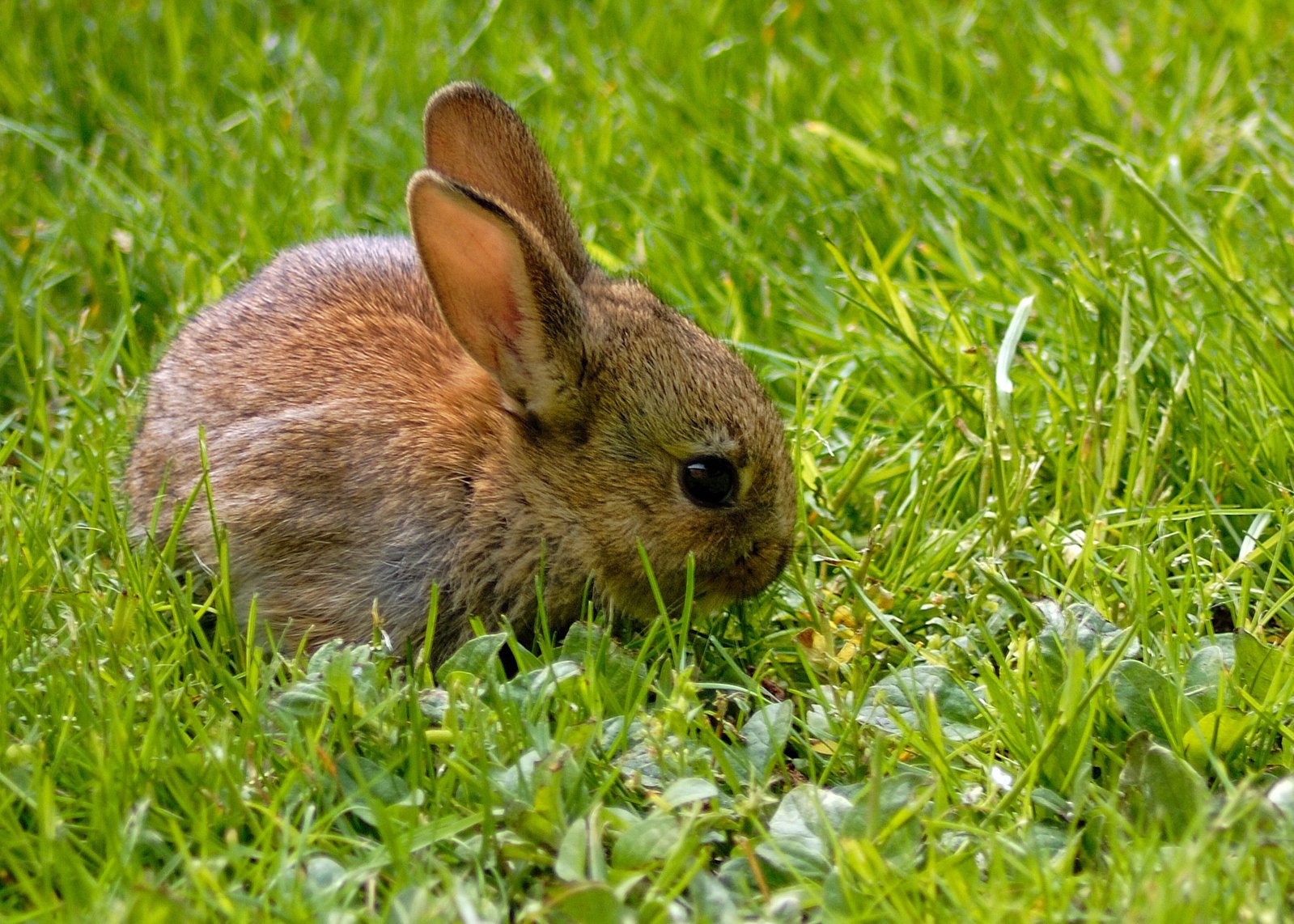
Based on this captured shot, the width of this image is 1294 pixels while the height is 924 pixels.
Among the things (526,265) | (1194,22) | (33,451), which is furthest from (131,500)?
(1194,22)

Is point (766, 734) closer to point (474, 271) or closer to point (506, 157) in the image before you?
point (474, 271)

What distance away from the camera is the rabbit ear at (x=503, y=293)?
3391 millimetres

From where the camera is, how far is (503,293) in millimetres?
3564

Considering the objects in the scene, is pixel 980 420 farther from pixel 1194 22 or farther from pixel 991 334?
pixel 1194 22

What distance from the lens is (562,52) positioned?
6426 mm

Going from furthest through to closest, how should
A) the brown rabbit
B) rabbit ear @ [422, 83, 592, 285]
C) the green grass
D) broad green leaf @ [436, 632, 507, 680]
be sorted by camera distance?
rabbit ear @ [422, 83, 592, 285]
the brown rabbit
broad green leaf @ [436, 632, 507, 680]
the green grass

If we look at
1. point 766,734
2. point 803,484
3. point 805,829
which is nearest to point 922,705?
point 766,734

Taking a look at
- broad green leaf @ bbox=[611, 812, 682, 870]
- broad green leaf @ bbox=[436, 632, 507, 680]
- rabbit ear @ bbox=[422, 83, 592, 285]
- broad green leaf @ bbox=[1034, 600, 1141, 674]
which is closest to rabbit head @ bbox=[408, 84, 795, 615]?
rabbit ear @ bbox=[422, 83, 592, 285]

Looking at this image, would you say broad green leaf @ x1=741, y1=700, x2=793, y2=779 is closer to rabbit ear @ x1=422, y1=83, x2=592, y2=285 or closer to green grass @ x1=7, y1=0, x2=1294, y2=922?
green grass @ x1=7, y1=0, x2=1294, y2=922

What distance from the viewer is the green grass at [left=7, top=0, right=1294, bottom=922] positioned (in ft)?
8.71

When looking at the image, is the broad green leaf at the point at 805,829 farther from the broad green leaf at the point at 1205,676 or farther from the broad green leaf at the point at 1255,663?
the broad green leaf at the point at 1255,663

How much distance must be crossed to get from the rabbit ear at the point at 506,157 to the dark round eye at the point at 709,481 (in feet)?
2.14

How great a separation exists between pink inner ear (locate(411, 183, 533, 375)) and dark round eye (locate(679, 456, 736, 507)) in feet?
1.60

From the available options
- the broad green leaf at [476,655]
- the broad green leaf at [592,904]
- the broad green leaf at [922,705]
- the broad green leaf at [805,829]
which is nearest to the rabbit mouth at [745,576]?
the broad green leaf at [922,705]
